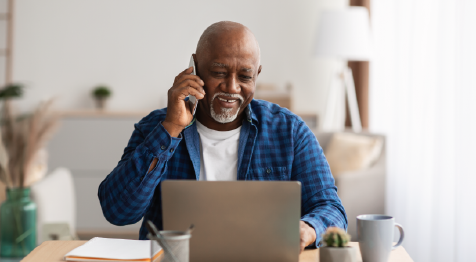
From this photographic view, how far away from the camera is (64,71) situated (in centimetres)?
471

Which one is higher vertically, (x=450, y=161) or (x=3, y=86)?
(x=3, y=86)

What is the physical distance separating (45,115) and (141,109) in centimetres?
240

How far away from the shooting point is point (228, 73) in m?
1.63

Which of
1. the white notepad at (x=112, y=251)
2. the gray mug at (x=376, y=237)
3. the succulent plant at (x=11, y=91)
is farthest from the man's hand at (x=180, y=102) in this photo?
the succulent plant at (x=11, y=91)

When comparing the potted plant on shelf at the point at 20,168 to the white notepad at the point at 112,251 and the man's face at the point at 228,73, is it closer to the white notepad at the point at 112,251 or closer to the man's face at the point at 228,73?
the man's face at the point at 228,73

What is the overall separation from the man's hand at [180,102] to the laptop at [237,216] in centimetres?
51

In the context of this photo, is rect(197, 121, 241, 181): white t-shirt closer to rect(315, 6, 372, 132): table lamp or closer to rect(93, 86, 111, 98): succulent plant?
rect(315, 6, 372, 132): table lamp

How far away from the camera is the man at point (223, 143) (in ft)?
4.99

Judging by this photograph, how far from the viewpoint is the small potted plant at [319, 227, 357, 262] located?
106 centimetres

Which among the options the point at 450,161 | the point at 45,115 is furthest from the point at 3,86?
the point at 450,161

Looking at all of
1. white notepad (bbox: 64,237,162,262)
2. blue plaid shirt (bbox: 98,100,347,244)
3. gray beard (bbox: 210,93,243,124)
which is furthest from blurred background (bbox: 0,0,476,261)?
white notepad (bbox: 64,237,162,262)

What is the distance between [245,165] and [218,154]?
11 centimetres

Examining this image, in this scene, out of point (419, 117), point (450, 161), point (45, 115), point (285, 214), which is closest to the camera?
point (285, 214)

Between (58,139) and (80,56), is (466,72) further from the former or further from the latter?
(80,56)
